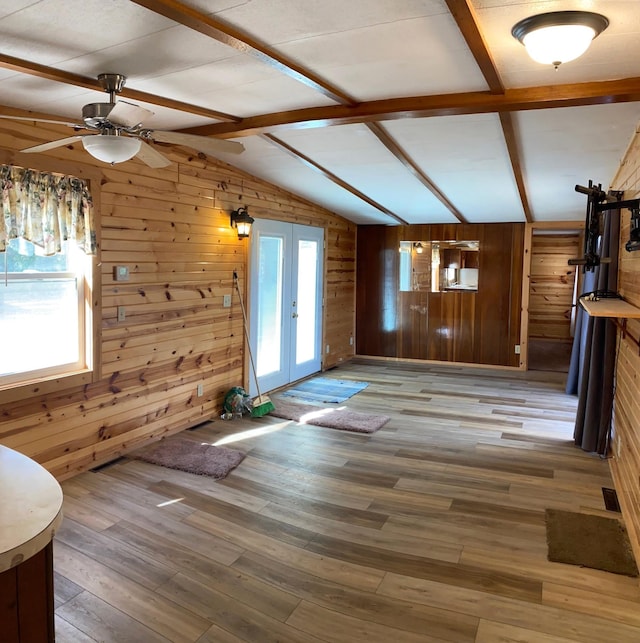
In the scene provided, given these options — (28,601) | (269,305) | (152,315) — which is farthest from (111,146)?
Result: (269,305)

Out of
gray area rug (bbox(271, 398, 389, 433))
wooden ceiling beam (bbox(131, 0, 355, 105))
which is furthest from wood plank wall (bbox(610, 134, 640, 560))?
wooden ceiling beam (bbox(131, 0, 355, 105))

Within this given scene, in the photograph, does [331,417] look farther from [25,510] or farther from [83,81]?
[25,510]

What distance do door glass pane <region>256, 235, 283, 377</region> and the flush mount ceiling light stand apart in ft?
12.5

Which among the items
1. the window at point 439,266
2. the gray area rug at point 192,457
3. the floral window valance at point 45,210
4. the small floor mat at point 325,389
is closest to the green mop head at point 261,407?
the small floor mat at point 325,389

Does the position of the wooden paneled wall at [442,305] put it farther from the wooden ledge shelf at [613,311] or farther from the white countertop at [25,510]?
the white countertop at [25,510]

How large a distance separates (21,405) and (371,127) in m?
2.97

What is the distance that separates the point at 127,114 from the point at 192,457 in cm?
254

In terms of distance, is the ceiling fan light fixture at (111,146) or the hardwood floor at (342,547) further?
the ceiling fan light fixture at (111,146)

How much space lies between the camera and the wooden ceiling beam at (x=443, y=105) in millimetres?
2822

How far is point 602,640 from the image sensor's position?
210cm

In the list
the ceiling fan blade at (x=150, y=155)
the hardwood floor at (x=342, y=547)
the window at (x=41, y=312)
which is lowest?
the hardwood floor at (x=342, y=547)

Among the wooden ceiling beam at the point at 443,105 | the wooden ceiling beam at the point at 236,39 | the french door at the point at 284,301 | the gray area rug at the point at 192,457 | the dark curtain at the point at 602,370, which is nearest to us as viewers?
the wooden ceiling beam at the point at 236,39

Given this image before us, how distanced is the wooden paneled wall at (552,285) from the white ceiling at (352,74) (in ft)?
18.2

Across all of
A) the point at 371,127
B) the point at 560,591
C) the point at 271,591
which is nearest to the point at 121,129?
the point at 371,127
